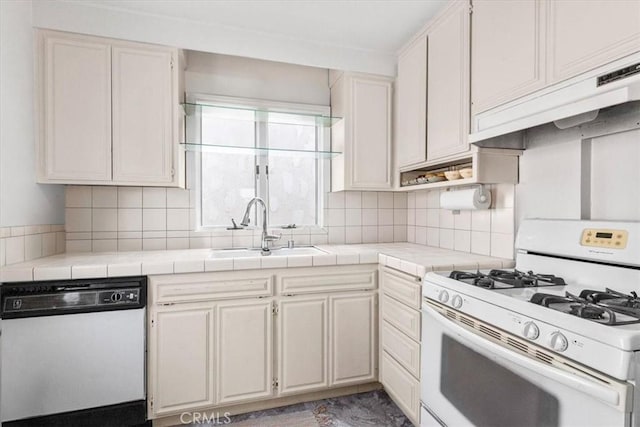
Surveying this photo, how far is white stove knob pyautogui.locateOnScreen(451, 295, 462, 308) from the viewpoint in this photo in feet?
4.42

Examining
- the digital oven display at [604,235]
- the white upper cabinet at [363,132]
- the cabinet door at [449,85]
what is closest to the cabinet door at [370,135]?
the white upper cabinet at [363,132]

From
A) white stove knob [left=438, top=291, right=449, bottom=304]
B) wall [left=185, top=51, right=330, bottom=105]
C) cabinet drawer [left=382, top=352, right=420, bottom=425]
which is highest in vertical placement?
wall [left=185, top=51, right=330, bottom=105]

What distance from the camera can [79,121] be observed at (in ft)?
6.37

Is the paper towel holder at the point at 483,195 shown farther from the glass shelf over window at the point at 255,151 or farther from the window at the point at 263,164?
the window at the point at 263,164

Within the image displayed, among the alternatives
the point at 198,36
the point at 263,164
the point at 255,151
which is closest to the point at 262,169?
the point at 263,164

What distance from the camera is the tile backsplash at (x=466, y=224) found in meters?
1.83

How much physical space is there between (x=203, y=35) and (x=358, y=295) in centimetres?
191

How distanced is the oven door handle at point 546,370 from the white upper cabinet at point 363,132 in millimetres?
1276

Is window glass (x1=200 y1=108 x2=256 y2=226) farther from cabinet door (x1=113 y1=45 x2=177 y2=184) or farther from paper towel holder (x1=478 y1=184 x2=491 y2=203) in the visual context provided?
paper towel holder (x1=478 y1=184 x2=491 y2=203)

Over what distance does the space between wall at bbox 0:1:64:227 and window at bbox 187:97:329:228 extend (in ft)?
2.88

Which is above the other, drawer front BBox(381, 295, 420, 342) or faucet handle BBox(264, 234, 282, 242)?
faucet handle BBox(264, 234, 282, 242)

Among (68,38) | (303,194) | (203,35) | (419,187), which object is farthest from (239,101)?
(419,187)

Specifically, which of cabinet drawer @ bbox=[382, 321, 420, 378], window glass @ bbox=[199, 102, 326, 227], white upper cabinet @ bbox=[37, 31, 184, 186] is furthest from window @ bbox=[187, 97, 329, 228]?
cabinet drawer @ bbox=[382, 321, 420, 378]

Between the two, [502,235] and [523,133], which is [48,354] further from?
[523,133]
